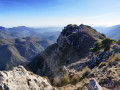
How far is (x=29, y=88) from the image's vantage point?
22.8ft

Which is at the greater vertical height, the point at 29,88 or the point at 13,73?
the point at 13,73

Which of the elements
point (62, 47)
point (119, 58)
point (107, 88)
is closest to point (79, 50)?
point (62, 47)

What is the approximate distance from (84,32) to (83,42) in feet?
28.3

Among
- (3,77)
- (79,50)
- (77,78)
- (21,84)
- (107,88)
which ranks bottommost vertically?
(79,50)

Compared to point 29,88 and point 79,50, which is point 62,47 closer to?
point 79,50

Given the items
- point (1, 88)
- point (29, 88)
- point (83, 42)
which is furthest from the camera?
point (83, 42)

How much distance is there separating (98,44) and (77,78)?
72.3 feet

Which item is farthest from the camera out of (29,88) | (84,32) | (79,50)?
(84,32)

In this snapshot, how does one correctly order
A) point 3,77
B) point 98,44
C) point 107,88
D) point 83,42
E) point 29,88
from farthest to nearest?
point 83,42
point 98,44
point 107,88
point 29,88
point 3,77

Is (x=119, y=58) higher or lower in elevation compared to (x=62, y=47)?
higher

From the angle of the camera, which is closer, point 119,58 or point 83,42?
point 119,58

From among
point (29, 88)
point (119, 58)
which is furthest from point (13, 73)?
point (119, 58)

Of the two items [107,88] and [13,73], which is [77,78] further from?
[13,73]

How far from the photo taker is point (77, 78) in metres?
11.9
